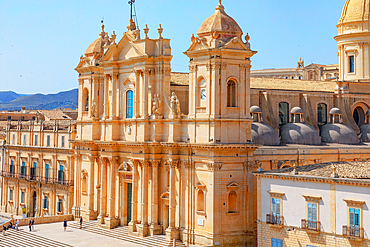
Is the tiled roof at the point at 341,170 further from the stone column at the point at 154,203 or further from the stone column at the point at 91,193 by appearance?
the stone column at the point at 91,193

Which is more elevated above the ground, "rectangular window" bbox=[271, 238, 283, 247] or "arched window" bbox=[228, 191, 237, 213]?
"arched window" bbox=[228, 191, 237, 213]

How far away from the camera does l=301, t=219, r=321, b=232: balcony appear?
3591 cm

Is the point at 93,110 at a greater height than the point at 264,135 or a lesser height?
greater

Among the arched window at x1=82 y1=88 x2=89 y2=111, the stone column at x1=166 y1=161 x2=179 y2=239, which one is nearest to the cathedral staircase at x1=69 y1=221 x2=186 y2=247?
the stone column at x1=166 y1=161 x2=179 y2=239

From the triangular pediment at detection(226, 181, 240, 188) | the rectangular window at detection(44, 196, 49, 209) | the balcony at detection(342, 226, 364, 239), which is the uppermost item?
the triangular pediment at detection(226, 181, 240, 188)

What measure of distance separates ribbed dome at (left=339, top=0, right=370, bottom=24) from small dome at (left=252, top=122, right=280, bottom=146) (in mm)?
19135

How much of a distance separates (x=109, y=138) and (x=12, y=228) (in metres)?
11.8

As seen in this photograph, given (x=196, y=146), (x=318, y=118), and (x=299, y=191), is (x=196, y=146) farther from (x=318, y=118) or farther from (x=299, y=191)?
(x=318, y=118)

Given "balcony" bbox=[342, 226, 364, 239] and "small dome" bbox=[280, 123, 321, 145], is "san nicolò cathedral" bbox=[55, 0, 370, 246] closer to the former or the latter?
"small dome" bbox=[280, 123, 321, 145]

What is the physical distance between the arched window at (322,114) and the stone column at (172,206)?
17491 millimetres

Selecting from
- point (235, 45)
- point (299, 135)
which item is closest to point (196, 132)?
point (235, 45)

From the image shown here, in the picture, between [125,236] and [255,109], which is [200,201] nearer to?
[125,236]

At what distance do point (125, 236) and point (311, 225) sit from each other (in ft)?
55.9

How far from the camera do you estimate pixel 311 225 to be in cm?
3625
